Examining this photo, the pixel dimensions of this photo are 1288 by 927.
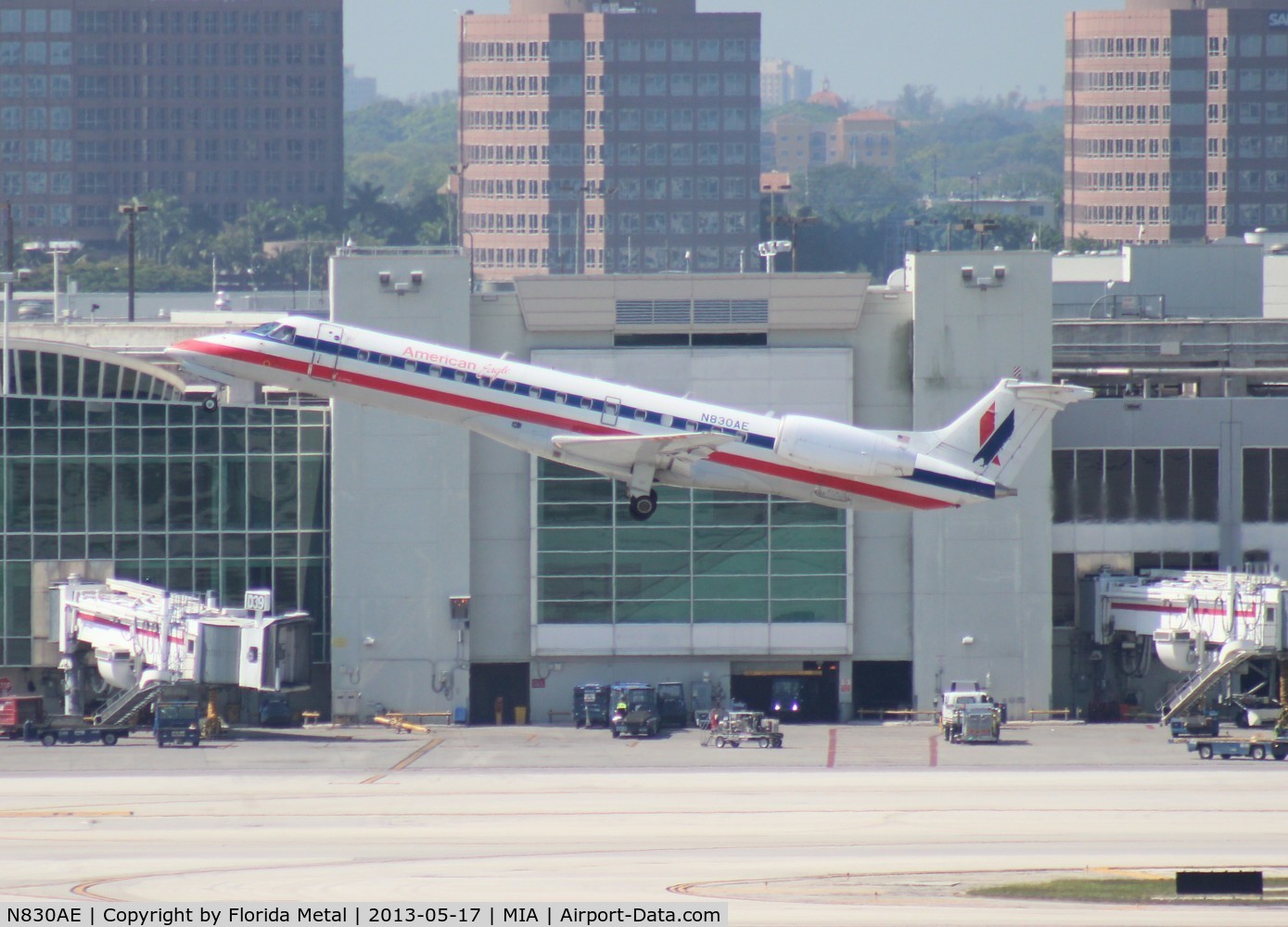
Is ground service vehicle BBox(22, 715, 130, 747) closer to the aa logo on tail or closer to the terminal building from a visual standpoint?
the terminal building

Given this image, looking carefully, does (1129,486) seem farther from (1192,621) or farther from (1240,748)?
(1240,748)

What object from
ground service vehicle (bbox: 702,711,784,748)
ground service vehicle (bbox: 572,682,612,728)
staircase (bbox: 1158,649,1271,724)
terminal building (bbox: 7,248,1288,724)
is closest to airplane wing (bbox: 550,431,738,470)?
ground service vehicle (bbox: 702,711,784,748)

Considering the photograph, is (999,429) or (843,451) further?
(999,429)

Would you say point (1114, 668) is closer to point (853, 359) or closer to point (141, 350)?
point (853, 359)

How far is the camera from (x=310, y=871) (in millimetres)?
58625

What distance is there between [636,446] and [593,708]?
25.2 meters

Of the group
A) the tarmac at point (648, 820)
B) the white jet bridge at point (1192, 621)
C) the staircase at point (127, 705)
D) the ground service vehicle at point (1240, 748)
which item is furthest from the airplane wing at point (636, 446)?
the white jet bridge at point (1192, 621)

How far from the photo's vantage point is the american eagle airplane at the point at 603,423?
6806 centimetres

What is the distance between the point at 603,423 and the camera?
227 feet

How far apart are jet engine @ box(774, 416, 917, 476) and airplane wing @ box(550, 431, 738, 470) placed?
2074 mm

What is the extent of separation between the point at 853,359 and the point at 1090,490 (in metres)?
13.4

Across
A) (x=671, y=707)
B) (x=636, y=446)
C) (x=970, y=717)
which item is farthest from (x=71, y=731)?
(x=970, y=717)

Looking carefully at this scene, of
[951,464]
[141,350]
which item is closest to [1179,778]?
[951,464]

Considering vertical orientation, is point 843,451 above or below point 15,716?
above
